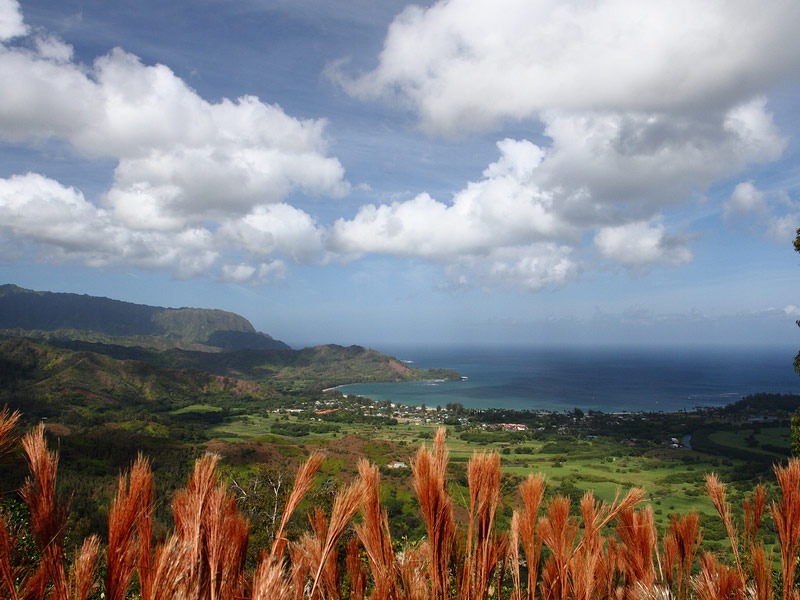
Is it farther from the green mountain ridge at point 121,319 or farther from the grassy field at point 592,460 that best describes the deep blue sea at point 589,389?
the green mountain ridge at point 121,319

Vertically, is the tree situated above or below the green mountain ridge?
above

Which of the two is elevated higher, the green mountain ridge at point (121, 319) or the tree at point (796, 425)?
the tree at point (796, 425)

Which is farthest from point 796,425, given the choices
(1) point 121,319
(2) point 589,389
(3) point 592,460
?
(1) point 121,319

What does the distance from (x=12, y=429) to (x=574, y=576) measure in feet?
8.47

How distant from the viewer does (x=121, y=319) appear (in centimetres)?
16125

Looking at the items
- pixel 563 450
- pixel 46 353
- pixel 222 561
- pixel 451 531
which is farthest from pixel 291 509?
pixel 46 353

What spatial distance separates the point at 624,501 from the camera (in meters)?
2.40

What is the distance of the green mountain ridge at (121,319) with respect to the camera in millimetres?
141125

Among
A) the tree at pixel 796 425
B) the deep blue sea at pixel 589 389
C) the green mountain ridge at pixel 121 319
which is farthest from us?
the green mountain ridge at pixel 121 319

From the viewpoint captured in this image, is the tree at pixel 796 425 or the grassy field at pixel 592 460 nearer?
the tree at pixel 796 425

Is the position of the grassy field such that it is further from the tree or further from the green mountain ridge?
the green mountain ridge

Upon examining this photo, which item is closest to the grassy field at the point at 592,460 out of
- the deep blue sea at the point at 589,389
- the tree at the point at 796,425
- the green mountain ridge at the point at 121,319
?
the tree at the point at 796,425

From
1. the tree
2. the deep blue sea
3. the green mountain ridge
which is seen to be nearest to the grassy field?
the tree

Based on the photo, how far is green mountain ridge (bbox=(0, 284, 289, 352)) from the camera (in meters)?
141
